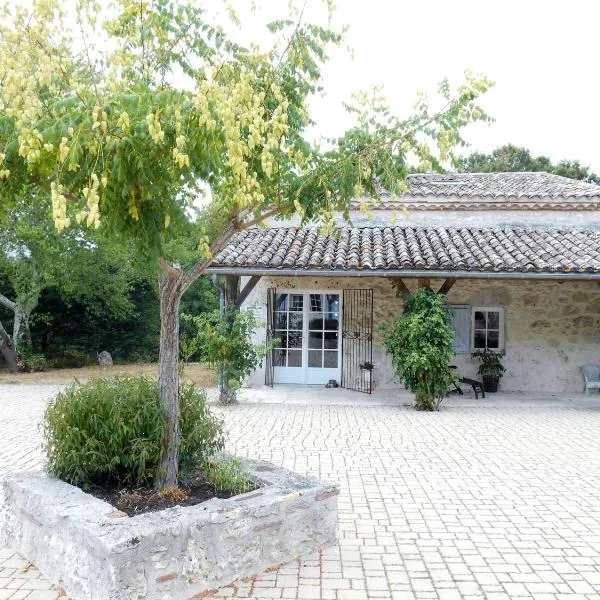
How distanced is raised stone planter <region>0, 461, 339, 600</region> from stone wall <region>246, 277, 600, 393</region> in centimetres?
777

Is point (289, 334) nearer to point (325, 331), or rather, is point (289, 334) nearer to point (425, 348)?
point (325, 331)

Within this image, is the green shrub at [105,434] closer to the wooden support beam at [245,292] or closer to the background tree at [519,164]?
the wooden support beam at [245,292]

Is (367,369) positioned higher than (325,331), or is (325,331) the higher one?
(325,331)

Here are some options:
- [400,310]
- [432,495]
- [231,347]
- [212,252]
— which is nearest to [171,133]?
[212,252]

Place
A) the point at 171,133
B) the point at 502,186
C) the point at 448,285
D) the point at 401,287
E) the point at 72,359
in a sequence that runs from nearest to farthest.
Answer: the point at 171,133 → the point at 448,285 → the point at 401,287 → the point at 502,186 → the point at 72,359

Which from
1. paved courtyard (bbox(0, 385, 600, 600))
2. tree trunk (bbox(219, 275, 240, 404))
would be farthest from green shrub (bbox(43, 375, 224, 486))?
tree trunk (bbox(219, 275, 240, 404))

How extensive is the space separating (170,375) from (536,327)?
30.6 ft

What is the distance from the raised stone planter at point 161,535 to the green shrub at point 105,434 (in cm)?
19

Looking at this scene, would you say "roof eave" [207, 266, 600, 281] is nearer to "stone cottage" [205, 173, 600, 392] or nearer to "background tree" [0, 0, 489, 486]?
"stone cottage" [205, 173, 600, 392]

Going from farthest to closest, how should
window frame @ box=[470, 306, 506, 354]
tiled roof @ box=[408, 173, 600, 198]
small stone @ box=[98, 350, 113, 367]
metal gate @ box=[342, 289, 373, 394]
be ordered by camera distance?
small stone @ box=[98, 350, 113, 367] < tiled roof @ box=[408, 173, 600, 198] < window frame @ box=[470, 306, 506, 354] < metal gate @ box=[342, 289, 373, 394]

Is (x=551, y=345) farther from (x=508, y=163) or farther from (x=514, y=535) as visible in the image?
(x=508, y=163)

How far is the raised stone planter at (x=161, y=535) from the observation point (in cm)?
298

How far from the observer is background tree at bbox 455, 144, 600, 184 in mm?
28594

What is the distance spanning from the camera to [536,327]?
11609 millimetres
